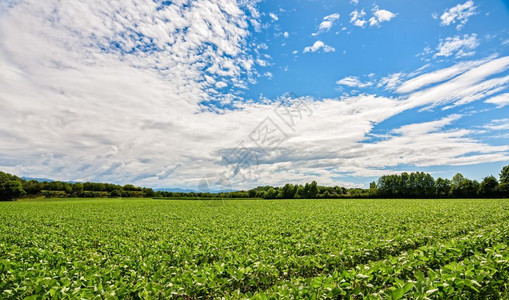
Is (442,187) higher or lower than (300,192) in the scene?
higher

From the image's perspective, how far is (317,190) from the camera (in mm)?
101500

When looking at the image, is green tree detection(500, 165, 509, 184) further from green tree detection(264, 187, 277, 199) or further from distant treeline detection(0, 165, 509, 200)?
green tree detection(264, 187, 277, 199)

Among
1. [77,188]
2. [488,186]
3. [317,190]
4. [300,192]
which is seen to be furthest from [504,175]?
[77,188]

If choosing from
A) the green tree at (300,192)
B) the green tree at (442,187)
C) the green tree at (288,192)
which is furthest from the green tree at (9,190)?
the green tree at (442,187)

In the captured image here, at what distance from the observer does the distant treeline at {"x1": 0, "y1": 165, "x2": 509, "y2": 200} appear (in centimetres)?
7800

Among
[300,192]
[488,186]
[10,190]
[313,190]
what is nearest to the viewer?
[488,186]

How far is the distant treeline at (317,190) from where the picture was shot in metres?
78.0

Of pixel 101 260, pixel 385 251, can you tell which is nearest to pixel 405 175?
pixel 385 251

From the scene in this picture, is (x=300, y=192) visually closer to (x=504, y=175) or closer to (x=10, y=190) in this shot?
(x=504, y=175)

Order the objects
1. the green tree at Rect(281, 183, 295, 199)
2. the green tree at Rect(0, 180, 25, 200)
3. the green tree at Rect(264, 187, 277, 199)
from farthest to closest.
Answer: the green tree at Rect(281, 183, 295, 199), the green tree at Rect(264, 187, 277, 199), the green tree at Rect(0, 180, 25, 200)

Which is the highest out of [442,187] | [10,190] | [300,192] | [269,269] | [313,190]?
[442,187]

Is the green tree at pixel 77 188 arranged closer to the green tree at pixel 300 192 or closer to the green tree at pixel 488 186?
the green tree at pixel 300 192

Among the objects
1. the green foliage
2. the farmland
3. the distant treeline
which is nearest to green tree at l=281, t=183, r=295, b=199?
the distant treeline

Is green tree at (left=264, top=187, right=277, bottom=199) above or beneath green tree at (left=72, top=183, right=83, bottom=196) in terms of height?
beneath
